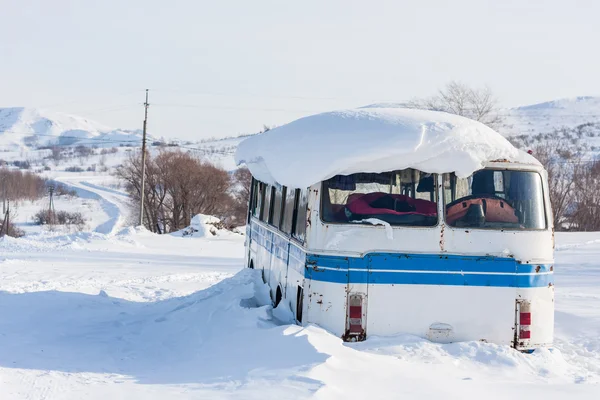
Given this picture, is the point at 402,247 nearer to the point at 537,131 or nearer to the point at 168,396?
the point at 168,396

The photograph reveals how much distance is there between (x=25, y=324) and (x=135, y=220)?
211ft

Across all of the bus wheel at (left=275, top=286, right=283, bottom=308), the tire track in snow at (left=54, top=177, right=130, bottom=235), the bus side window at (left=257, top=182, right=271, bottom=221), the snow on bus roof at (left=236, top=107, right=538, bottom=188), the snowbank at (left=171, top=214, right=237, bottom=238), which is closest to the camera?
the snow on bus roof at (left=236, top=107, right=538, bottom=188)

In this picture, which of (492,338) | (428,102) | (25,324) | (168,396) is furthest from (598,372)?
(428,102)

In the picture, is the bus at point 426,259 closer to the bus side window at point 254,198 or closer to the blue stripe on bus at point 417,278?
the blue stripe on bus at point 417,278

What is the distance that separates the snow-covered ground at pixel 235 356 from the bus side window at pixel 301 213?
3.27 ft

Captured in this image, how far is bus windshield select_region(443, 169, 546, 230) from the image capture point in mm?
7828

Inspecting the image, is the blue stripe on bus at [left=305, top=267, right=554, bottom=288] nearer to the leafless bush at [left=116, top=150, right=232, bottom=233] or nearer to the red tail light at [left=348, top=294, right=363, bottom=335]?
the red tail light at [left=348, top=294, right=363, bottom=335]

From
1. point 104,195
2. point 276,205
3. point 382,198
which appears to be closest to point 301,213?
point 382,198

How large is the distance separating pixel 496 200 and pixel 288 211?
97.5 inches

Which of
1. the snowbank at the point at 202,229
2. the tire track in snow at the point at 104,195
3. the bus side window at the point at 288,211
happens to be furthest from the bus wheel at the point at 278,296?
the tire track in snow at the point at 104,195

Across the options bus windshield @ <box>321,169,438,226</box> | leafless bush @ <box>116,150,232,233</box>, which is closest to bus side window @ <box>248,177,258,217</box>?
bus windshield @ <box>321,169,438,226</box>

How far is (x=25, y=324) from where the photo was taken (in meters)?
10.1

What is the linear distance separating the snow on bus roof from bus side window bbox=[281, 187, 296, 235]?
0.53 meters

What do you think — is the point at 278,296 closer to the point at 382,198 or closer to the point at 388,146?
the point at 382,198
